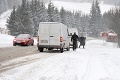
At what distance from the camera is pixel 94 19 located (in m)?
130

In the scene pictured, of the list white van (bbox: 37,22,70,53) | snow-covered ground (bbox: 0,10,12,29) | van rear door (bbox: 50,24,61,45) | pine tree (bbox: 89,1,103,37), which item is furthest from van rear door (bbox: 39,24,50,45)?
snow-covered ground (bbox: 0,10,12,29)

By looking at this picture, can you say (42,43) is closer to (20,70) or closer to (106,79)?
(20,70)

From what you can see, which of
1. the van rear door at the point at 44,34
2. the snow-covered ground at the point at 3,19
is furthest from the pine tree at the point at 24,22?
the snow-covered ground at the point at 3,19

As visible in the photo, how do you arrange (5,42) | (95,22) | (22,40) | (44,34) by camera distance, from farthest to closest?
(95,22) < (5,42) < (22,40) < (44,34)

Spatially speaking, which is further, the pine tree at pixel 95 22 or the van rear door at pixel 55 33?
the pine tree at pixel 95 22

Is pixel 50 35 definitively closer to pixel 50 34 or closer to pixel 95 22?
pixel 50 34

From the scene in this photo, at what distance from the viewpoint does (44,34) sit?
2070cm

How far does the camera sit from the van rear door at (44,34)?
20.6 meters

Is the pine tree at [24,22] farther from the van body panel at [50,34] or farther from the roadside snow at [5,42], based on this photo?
the van body panel at [50,34]

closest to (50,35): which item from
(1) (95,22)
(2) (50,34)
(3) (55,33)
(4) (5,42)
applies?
(2) (50,34)

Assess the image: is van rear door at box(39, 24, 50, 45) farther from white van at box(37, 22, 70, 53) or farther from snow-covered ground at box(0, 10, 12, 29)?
snow-covered ground at box(0, 10, 12, 29)

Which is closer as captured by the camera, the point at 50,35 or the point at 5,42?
the point at 50,35

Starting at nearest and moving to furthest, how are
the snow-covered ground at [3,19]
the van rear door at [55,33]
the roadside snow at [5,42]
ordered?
the van rear door at [55,33], the roadside snow at [5,42], the snow-covered ground at [3,19]

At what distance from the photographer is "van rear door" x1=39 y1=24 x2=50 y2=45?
20578 mm
